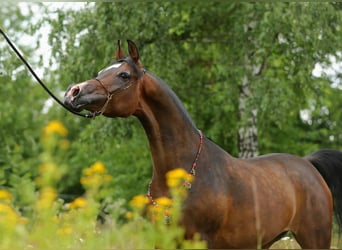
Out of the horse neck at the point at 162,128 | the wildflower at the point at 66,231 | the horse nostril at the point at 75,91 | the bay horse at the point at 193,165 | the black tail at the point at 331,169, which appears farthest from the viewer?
the black tail at the point at 331,169

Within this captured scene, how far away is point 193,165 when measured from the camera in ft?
17.6

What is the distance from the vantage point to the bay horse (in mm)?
5227

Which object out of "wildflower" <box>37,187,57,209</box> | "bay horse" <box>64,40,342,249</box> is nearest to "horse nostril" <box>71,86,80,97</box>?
"bay horse" <box>64,40,342,249</box>

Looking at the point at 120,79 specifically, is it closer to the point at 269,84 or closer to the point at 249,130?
the point at 269,84

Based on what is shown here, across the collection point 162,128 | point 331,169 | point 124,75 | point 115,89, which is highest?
point 124,75

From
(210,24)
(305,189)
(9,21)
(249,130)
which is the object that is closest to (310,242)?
(305,189)

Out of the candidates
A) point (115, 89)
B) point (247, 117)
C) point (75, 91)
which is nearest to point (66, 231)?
point (75, 91)

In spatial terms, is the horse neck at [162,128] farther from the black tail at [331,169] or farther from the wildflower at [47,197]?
the wildflower at [47,197]

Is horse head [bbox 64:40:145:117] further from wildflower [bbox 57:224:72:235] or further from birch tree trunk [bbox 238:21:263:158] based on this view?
birch tree trunk [bbox 238:21:263:158]

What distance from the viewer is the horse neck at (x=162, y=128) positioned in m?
5.34

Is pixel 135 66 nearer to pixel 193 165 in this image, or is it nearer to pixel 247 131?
pixel 193 165

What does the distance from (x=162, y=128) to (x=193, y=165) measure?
38 cm

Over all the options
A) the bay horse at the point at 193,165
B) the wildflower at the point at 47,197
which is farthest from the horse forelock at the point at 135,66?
the wildflower at the point at 47,197

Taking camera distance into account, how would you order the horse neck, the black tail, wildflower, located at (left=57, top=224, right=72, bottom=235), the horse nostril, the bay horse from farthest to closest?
the black tail, the horse neck, the bay horse, the horse nostril, wildflower, located at (left=57, top=224, right=72, bottom=235)
